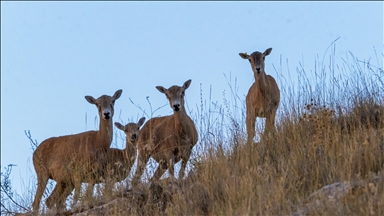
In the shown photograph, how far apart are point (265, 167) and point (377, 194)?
2.07 m

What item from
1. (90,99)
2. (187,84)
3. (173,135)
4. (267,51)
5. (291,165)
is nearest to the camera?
(291,165)

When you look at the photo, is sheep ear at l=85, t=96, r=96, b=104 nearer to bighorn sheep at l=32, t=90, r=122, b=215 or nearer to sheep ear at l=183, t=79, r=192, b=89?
bighorn sheep at l=32, t=90, r=122, b=215

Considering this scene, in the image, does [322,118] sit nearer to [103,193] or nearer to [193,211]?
[193,211]

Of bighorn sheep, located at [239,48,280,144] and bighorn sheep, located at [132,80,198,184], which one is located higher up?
bighorn sheep, located at [239,48,280,144]

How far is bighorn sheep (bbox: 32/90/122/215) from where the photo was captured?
13.8 meters

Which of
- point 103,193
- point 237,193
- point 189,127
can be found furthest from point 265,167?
point 189,127

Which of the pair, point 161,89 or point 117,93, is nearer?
point 161,89

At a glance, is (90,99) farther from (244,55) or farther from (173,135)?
(244,55)

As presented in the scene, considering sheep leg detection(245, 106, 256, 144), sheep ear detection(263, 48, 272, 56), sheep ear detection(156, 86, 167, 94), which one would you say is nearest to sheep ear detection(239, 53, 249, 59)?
sheep ear detection(263, 48, 272, 56)

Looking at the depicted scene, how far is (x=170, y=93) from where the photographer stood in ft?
47.1

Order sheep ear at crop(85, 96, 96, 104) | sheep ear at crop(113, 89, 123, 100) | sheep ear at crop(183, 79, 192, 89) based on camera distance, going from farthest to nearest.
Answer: sheep ear at crop(113, 89, 123, 100) < sheep ear at crop(85, 96, 96, 104) < sheep ear at crop(183, 79, 192, 89)

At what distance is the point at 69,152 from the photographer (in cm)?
1469

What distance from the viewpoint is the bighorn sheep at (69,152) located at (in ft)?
45.2

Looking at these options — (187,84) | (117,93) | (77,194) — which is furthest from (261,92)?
(77,194)
